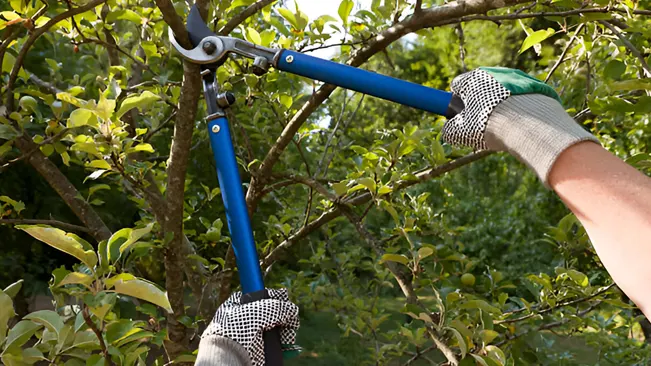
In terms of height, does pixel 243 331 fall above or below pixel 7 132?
below

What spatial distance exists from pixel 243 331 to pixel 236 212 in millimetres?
226

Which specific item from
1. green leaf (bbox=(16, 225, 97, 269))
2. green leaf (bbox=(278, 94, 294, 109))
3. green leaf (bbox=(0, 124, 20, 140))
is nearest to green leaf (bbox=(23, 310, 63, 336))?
green leaf (bbox=(16, 225, 97, 269))

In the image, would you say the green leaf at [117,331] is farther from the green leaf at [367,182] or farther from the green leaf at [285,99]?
the green leaf at [285,99]

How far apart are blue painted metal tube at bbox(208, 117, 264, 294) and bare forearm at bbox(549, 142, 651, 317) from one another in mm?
566

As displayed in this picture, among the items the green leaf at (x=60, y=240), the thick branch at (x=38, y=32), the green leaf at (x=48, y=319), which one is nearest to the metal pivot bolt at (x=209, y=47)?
the thick branch at (x=38, y=32)

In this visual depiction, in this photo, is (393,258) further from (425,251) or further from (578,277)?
(578,277)

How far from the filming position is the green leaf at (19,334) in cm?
94

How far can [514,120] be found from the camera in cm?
82

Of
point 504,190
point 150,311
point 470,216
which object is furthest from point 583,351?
point 150,311

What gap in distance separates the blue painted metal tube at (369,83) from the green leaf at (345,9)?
665mm

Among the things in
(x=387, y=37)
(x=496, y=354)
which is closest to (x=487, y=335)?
(x=496, y=354)

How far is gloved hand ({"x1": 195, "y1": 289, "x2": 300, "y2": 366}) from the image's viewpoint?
95 centimetres

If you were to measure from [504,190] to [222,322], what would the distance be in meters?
7.51

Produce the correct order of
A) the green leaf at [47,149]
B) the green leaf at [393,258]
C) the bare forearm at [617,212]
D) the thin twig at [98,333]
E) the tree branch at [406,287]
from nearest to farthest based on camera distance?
the bare forearm at [617,212] < the thin twig at [98,333] < the tree branch at [406,287] < the green leaf at [393,258] < the green leaf at [47,149]
